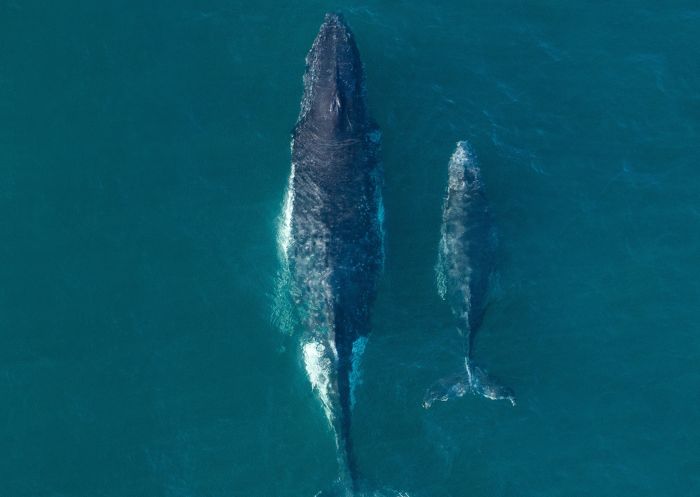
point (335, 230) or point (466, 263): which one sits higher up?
point (335, 230)

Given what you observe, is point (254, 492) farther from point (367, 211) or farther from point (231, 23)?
point (231, 23)

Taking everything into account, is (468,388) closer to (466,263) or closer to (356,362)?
(356,362)

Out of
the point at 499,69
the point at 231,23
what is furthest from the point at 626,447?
the point at 231,23

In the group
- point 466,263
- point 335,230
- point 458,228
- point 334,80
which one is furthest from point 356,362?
point 334,80

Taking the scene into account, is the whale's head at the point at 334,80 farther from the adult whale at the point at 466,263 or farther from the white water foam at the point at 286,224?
the adult whale at the point at 466,263

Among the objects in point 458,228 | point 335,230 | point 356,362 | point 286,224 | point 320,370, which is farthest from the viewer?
point 286,224

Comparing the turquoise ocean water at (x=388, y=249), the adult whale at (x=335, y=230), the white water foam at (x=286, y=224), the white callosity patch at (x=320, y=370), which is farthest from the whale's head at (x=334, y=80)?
the white callosity patch at (x=320, y=370)
